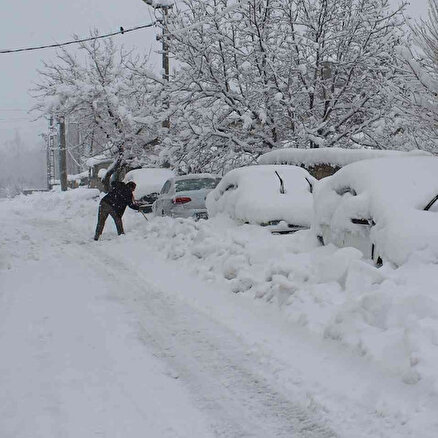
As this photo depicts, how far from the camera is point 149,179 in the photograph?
68.9 ft

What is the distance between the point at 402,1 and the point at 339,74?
3040 millimetres

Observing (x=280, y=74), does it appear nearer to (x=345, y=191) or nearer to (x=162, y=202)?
(x=162, y=202)

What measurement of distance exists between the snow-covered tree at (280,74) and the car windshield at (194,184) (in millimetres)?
2338

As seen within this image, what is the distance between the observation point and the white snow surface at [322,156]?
14297 mm

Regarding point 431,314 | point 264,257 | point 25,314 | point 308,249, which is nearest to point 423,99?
point 308,249

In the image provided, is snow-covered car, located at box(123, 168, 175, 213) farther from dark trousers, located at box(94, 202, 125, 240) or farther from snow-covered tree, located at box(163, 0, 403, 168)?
dark trousers, located at box(94, 202, 125, 240)

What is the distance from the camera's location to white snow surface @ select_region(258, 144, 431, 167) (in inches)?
563

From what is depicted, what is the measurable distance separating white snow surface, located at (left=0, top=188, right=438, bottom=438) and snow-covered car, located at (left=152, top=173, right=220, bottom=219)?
6516 mm

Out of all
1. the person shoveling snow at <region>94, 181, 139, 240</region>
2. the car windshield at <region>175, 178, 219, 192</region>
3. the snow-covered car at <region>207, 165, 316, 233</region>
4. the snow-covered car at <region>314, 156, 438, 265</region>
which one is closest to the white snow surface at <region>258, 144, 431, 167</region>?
the car windshield at <region>175, 178, 219, 192</region>

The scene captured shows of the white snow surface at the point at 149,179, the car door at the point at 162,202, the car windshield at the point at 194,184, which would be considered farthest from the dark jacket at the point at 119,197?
the white snow surface at the point at 149,179

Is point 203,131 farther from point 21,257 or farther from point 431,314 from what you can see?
point 431,314

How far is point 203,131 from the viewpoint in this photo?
1805cm

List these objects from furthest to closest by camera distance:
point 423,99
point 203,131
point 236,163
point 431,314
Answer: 1. point 236,163
2. point 203,131
3. point 423,99
4. point 431,314

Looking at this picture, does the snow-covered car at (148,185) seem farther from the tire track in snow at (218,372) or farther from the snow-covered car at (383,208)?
the tire track in snow at (218,372)
